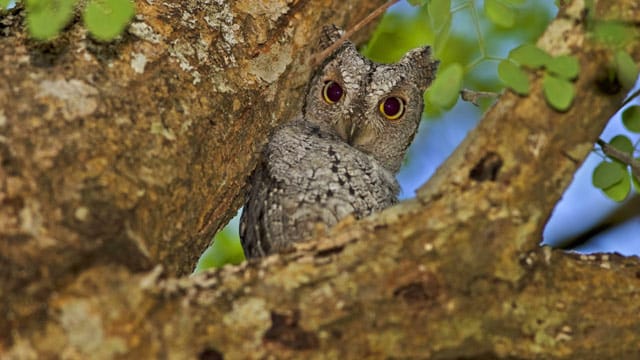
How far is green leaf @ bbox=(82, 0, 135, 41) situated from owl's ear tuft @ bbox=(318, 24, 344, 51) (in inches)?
59.7

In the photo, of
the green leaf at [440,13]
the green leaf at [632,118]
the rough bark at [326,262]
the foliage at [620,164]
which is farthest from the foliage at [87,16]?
the green leaf at [632,118]

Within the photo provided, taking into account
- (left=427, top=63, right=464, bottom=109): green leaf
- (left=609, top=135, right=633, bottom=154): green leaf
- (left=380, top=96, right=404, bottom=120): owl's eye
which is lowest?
(left=427, top=63, right=464, bottom=109): green leaf

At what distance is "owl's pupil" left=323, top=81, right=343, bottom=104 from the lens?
3.80 meters

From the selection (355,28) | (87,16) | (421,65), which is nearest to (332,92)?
(421,65)

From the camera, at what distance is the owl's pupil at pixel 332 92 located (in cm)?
380

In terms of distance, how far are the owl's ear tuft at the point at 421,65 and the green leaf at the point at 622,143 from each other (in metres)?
1.19

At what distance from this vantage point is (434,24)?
8.39ft

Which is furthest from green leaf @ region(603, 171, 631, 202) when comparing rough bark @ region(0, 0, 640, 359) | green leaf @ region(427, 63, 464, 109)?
green leaf @ region(427, 63, 464, 109)

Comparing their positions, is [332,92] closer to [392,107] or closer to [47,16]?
[392,107]

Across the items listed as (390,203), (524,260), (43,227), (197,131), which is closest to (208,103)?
(197,131)

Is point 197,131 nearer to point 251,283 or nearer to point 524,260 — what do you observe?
point 251,283

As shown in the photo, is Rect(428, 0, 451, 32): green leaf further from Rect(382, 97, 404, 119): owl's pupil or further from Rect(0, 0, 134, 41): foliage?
Rect(382, 97, 404, 119): owl's pupil

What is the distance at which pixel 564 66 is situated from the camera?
2.24 m

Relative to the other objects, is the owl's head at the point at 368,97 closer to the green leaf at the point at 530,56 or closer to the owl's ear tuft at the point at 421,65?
the owl's ear tuft at the point at 421,65
